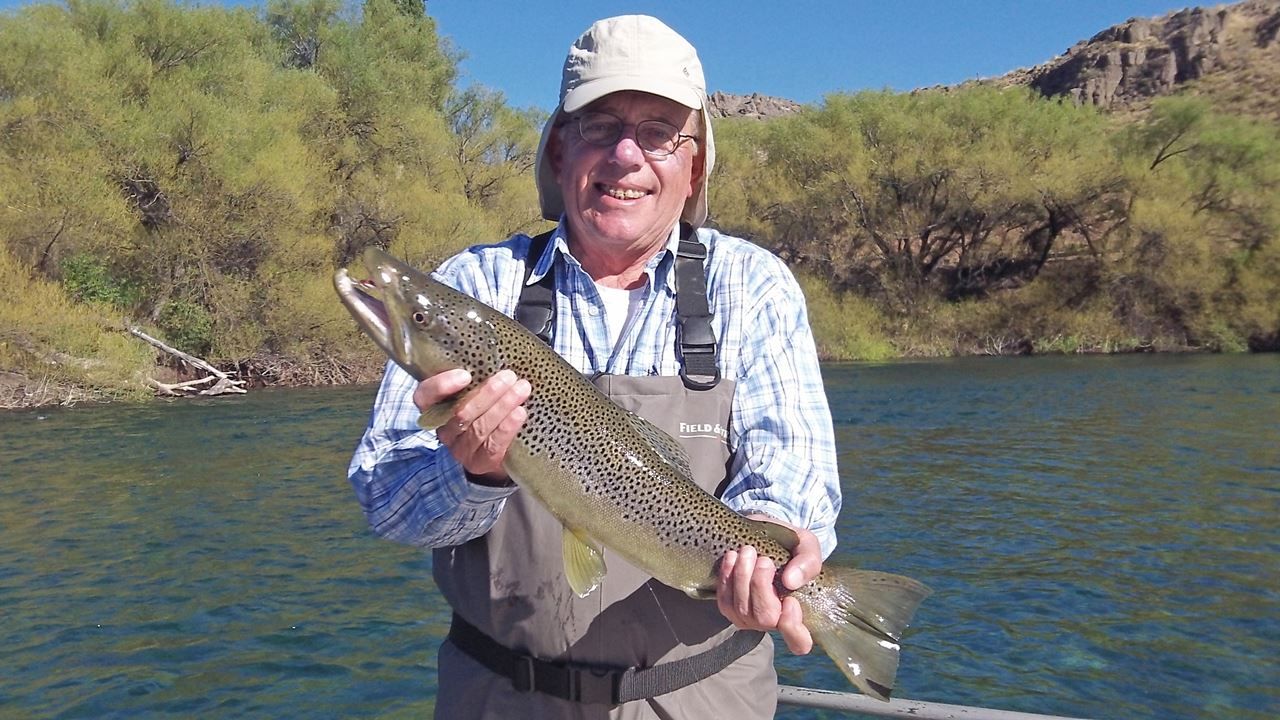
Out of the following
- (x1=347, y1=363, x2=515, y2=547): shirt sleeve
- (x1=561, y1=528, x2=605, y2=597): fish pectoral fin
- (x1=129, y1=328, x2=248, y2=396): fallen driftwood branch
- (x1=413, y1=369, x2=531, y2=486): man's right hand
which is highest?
(x1=413, y1=369, x2=531, y2=486): man's right hand

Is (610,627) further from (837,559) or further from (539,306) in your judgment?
(837,559)

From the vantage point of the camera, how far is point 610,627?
8.01 ft

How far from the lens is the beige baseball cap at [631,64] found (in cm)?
258

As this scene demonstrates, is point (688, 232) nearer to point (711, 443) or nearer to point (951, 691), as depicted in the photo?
point (711, 443)

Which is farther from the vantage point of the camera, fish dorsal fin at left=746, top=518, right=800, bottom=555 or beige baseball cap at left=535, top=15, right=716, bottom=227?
beige baseball cap at left=535, top=15, right=716, bottom=227

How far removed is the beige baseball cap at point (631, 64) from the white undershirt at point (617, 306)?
1.70 ft

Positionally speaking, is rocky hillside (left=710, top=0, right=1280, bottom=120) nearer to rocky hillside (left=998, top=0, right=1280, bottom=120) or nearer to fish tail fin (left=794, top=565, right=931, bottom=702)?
rocky hillside (left=998, top=0, right=1280, bottom=120)

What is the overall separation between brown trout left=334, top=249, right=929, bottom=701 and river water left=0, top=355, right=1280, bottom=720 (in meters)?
4.15

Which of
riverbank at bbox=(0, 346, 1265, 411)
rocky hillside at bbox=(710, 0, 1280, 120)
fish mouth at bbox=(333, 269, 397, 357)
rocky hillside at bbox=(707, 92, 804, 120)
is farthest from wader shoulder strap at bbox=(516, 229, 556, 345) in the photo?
rocky hillside at bbox=(707, 92, 804, 120)

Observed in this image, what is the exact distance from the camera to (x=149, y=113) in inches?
1053

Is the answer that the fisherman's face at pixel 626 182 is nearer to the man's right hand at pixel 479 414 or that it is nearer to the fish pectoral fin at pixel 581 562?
the man's right hand at pixel 479 414

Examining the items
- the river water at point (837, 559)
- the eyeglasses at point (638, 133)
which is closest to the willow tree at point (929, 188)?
the river water at point (837, 559)

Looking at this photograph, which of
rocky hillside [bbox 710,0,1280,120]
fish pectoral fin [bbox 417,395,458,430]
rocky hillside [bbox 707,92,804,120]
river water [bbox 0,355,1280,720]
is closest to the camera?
fish pectoral fin [bbox 417,395,458,430]

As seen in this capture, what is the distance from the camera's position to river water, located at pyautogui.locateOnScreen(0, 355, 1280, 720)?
649 cm
